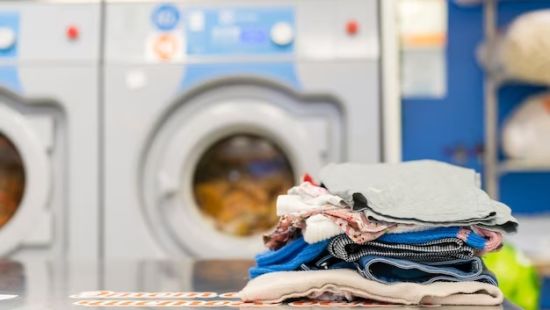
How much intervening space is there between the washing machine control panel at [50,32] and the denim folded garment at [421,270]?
151 cm

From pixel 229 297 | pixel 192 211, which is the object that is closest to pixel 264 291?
pixel 229 297

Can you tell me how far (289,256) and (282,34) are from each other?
1313mm

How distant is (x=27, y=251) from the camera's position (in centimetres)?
218

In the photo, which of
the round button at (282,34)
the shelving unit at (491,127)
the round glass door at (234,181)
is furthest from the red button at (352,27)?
the shelving unit at (491,127)

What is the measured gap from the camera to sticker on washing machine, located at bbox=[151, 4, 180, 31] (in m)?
2.22

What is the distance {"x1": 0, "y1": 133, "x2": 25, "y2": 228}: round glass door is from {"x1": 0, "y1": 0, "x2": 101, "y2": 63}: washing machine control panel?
0.92ft

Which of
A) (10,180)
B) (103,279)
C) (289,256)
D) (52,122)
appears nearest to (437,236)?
(289,256)

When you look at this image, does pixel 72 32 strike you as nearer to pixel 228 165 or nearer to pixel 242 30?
pixel 242 30

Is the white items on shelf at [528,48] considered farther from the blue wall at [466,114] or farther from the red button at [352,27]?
the red button at [352,27]

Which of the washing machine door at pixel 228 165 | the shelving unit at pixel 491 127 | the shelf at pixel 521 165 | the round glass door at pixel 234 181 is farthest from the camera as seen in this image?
the shelving unit at pixel 491 127

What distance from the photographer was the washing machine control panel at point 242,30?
2193 millimetres

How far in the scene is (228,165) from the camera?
2.27 metres

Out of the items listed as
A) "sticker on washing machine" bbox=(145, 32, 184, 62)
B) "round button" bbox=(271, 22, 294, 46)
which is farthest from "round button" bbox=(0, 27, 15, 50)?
"round button" bbox=(271, 22, 294, 46)

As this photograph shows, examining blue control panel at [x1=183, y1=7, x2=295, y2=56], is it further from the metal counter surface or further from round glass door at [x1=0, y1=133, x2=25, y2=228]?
the metal counter surface
